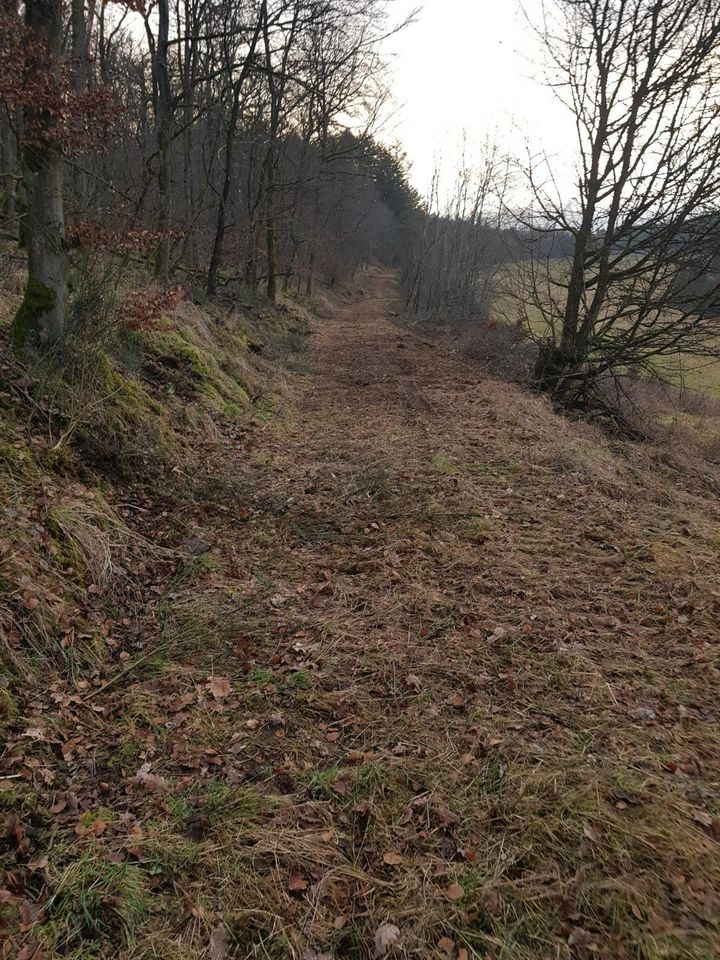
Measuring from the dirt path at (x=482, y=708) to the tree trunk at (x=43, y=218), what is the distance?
2647mm

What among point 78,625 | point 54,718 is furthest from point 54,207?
point 54,718

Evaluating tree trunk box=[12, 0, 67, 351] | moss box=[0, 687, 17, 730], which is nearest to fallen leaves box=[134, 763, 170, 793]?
moss box=[0, 687, 17, 730]

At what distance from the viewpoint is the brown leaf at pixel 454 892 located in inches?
95.3

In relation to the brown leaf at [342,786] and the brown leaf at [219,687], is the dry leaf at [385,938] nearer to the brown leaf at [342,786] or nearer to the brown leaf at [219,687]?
the brown leaf at [342,786]

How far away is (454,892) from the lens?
2445mm

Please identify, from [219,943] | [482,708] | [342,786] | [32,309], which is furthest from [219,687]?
[32,309]

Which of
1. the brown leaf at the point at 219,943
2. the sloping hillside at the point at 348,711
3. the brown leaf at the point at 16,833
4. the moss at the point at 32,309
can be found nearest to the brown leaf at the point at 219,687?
the sloping hillside at the point at 348,711

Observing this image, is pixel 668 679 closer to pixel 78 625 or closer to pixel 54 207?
pixel 78 625

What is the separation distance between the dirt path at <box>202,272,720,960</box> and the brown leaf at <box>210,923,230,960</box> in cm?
8

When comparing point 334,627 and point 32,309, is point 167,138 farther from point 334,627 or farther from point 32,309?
point 334,627

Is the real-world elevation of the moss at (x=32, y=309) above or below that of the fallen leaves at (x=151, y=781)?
above

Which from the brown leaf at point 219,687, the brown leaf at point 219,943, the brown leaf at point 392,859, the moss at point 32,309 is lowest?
the brown leaf at point 219,943

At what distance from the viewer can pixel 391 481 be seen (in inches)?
259

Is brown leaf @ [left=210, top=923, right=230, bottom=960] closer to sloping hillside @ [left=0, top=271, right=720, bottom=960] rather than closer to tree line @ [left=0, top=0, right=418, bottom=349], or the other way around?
sloping hillside @ [left=0, top=271, right=720, bottom=960]
